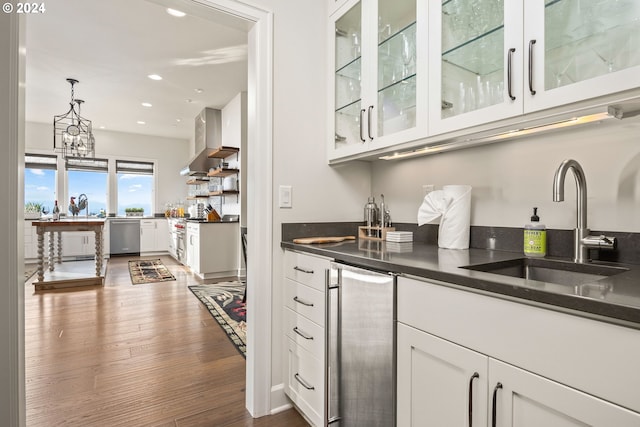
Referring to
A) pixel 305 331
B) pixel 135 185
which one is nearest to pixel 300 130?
pixel 305 331

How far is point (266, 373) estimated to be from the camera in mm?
1776

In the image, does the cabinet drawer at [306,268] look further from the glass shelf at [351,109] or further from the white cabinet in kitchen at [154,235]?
the white cabinet in kitchen at [154,235]

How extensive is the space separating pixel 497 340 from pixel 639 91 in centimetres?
79

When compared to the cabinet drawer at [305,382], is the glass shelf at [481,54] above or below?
above

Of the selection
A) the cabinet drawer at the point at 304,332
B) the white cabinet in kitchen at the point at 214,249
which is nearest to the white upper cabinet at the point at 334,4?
the cabinet drawer at the point at 304,332

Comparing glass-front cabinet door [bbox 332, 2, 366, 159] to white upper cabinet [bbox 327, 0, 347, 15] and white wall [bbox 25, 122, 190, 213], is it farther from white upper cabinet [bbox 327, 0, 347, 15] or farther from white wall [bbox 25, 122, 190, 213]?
white wall [bbox 25, 122, 190, 213]

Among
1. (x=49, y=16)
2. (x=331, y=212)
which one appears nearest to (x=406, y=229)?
(x=331, y=212)

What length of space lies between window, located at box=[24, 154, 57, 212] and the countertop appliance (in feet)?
27.1

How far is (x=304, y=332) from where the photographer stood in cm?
167

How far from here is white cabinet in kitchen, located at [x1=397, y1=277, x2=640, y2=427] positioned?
2.16ft

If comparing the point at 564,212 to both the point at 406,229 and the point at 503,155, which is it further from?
the point at 406,229

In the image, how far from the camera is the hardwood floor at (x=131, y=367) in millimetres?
1760

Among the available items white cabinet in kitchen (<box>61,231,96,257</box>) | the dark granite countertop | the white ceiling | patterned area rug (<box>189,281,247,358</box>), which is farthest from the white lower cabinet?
white cabinet in kitchen (<box>61,231,96,257</box>)

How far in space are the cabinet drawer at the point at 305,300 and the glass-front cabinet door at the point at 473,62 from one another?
948 millimetres
